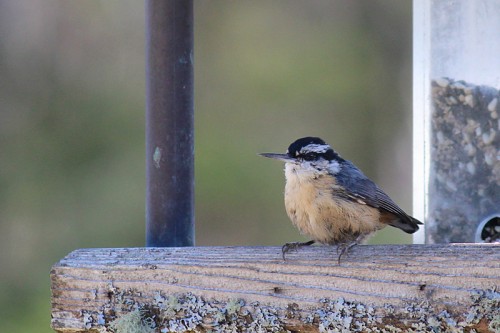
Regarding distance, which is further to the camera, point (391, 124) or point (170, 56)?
point (391, 124)

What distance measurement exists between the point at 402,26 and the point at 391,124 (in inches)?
42.6

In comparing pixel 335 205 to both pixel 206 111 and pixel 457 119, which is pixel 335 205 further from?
pixel 206 111

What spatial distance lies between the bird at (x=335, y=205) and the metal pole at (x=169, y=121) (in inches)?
27.3

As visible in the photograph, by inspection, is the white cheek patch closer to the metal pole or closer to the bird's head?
the bird's head

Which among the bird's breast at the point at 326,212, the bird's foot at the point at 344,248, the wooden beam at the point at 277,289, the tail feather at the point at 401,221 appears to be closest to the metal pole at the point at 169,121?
the wooden beam at the point at 277,289

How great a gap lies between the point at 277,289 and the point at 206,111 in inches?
252

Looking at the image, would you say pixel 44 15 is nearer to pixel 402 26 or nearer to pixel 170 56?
pixel 402 26

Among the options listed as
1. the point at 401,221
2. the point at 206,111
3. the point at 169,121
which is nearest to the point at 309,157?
the point at 401,221

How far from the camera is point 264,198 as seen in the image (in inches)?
386

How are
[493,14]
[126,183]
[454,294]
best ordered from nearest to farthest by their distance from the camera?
[454,294]
[493,14]
[126,183]

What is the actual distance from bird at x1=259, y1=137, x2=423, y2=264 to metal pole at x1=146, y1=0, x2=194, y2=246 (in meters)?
0.69

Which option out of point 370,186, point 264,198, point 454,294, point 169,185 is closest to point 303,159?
point 370,186

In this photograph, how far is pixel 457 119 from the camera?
4750mm

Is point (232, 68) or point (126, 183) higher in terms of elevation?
point (232, 68)
